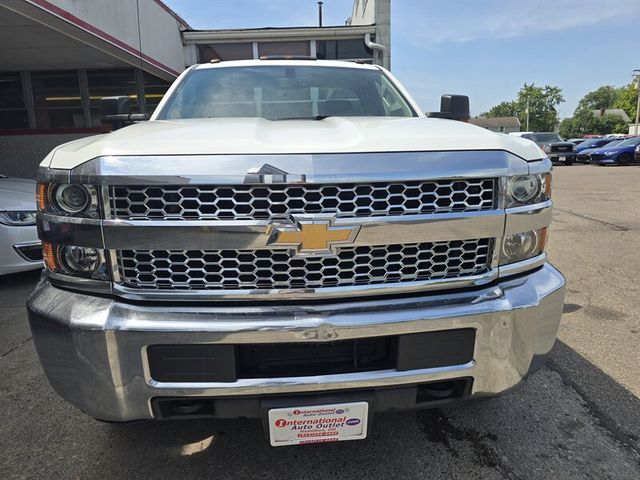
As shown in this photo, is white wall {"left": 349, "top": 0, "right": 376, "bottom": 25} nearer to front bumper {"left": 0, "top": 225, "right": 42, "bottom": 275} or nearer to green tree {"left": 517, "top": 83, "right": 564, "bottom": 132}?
front bumper {"left": 0, "top": 225, "right": 42, "bottom": 275}

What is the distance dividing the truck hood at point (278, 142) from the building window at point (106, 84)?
10850 mm

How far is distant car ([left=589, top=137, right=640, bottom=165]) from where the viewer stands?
21.6 meters

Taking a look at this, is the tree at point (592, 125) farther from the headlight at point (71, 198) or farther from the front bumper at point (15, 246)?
the headlight at point (71, 198)

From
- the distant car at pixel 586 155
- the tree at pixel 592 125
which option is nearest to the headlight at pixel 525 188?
the distant car at pixel 586 155

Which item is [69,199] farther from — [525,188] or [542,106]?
[542,106]

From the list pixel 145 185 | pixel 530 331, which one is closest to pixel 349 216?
pixel 145 185

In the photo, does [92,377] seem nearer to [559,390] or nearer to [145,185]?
[145,185]

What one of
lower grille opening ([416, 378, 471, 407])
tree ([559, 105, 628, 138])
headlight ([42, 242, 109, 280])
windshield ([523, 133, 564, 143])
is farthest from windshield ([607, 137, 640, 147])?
tree ([559, 105, 628, 138])

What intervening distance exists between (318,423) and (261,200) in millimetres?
822

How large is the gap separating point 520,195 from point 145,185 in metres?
1.38

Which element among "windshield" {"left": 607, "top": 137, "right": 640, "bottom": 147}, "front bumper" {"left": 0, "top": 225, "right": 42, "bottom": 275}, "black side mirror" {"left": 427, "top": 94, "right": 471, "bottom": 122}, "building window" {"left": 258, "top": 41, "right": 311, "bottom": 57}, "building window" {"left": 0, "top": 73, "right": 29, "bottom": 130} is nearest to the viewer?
"black side mirror" {"left": 427, "top": 94, "right": 471, "bottom": 122}

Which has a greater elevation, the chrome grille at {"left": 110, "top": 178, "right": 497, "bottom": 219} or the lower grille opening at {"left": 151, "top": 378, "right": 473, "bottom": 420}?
the chrome grille at {"left": 110, "top": 178, "right": 497, "bottom": 219}

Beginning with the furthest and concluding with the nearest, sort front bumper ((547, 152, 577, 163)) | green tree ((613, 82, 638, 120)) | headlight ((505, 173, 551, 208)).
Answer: green tree ((613, 82, 638, 120)), front bumper ((547, 152, 577, 163)), headlight ((505, 173, 551, 208))

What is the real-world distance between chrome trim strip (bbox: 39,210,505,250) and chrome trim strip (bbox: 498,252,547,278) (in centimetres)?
25
